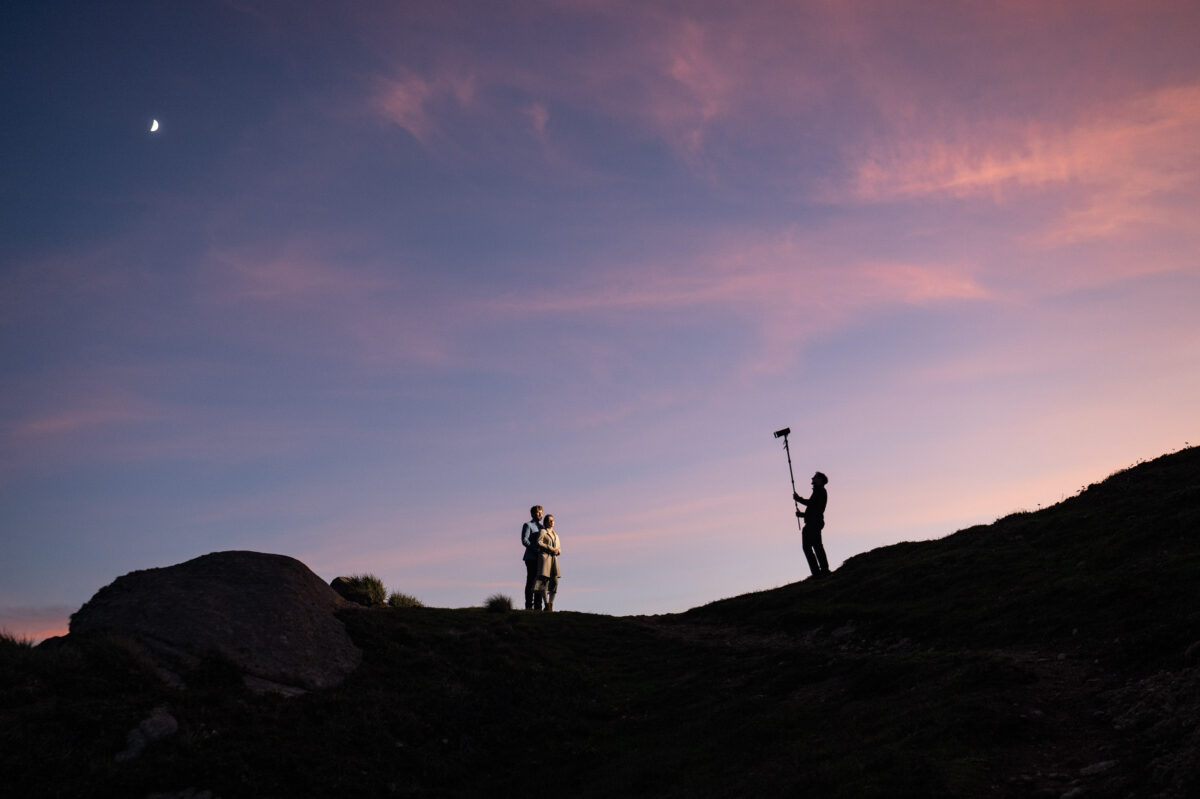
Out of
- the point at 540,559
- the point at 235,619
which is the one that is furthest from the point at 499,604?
the point at 235,619

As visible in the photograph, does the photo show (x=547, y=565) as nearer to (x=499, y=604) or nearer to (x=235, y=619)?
(x=499, y=604)

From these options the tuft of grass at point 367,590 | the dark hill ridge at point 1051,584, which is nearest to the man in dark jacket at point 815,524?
the dark hill ridge at point 1051,584

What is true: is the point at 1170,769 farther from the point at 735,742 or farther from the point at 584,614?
the point at 584,614

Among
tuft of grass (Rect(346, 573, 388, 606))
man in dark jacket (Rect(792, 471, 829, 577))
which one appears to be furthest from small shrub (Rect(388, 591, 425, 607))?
man in dark jacket (Rect(792, 471, 829, 577))

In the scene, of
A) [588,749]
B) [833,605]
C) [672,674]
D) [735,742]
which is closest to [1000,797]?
[735,742]

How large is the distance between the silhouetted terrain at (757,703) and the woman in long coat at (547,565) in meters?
5.34

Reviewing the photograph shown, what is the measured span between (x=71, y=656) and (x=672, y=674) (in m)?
14.3

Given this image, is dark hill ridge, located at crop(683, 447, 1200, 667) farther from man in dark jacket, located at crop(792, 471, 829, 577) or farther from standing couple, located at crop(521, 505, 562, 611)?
standing couple, located at crop(521, 505, 562, 611)

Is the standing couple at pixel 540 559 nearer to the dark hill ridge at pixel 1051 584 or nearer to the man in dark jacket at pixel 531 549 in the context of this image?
the man in dark jacket at pixel 531 549

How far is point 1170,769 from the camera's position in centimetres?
935

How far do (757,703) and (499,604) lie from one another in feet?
49.2

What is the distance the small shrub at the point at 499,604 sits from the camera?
30.6 meters

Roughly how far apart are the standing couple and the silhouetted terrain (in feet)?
17.6

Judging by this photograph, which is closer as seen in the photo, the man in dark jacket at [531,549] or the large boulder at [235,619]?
the large boulder at [235,619]
